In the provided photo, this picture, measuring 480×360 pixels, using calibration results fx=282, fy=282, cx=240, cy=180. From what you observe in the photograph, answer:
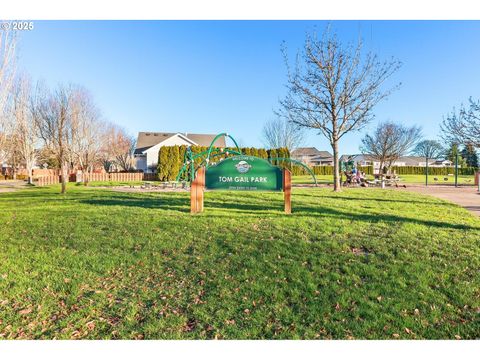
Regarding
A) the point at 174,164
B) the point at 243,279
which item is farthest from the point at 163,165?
the point at 243,279

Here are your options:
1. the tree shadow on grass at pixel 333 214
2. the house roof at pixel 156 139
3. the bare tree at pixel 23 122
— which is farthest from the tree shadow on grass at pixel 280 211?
the house roof at pixel 156 139

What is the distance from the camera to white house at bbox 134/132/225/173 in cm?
4616

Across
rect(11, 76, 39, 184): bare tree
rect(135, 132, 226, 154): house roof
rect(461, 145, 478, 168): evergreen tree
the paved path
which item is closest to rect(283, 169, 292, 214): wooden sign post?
the paved path

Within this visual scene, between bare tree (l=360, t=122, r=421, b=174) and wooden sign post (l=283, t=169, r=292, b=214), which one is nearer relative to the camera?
wooden sign post (l=283, t=169, r=292, b=214)

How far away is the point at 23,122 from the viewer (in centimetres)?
2491

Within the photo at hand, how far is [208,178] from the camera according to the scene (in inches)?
351

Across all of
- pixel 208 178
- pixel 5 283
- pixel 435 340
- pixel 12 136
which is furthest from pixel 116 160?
pixel 435 340

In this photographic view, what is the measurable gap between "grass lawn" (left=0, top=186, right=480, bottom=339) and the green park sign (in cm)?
155

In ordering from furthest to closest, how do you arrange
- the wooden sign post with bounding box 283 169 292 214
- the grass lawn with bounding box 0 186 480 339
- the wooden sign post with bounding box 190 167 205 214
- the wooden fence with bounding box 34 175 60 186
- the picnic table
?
the wooden fence with bounding box 34 175 60 186
the picnic table
the wooden sign post with bounding box 190 167 205 214
the wooden sign post with bounding box 283 169 292 214
the grass lawn with bounding box 0 186 480 339

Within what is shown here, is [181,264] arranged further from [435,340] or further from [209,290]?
[435,340]

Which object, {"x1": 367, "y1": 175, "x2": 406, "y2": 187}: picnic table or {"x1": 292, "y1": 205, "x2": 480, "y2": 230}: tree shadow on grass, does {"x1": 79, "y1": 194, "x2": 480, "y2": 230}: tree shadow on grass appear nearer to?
{"x1": 292, "y1": 205, "x2": 480, "y2": 230}: tree shadow on grass

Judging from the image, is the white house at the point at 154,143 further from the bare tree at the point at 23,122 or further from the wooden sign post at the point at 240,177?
the wooden sign post at the point at 240,177

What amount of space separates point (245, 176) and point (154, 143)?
1822 inches

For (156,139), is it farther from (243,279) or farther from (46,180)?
(243,279)
